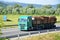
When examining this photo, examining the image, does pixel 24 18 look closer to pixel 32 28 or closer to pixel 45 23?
pixel 32 28

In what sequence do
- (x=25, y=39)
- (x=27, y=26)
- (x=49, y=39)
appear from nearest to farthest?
(x=25, y=39)
(x=49, y=39)
(x=27, y=26)

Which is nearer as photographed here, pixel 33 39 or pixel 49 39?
pixel 33 39

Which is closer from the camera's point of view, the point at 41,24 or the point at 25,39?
the point at 25,39

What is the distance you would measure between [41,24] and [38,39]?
12.5 m

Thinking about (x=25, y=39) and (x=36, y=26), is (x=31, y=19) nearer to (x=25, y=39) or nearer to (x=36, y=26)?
(x=36, y=26)

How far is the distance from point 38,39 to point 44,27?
43.6 feet

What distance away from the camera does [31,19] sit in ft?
116

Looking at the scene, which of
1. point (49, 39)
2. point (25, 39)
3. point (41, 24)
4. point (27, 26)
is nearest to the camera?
point (25, 39)

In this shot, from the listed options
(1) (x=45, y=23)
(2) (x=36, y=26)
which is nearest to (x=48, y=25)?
(1) (x=45, y=23)

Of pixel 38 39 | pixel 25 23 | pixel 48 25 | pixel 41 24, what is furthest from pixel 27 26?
pixel 38 39

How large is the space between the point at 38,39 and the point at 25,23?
31.5ft

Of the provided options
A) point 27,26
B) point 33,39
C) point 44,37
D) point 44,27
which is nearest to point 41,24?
point 44,27

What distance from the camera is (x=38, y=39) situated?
25438 millimetres

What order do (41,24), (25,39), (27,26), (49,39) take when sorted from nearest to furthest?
(25,39) → (49,39) → (27,26) → (41,24)
